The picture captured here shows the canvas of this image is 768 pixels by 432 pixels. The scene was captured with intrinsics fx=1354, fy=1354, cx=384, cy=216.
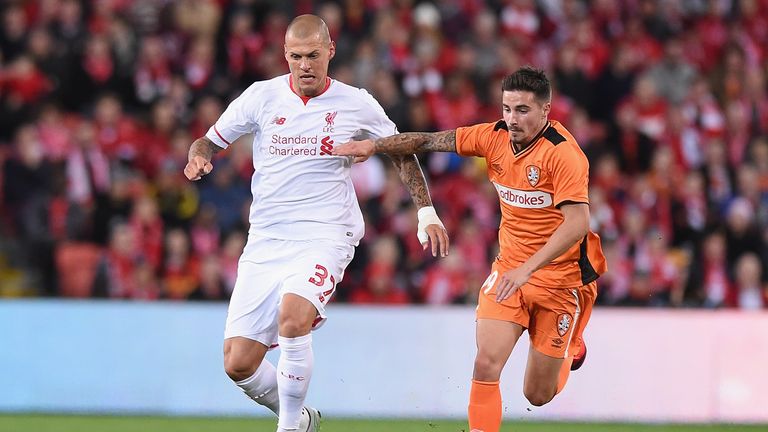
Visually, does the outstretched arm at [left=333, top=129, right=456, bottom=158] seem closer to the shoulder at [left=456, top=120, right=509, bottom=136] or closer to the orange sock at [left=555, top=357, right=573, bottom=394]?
Answer: the shoulder at [left=456, top=120, right=509, bottom=136]

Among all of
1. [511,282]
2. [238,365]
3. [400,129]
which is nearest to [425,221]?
[511,282]

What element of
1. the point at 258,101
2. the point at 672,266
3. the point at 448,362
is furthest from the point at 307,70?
the point at 672,266

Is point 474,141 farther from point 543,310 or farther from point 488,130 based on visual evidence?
point 543,310

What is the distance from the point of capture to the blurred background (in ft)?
42.1

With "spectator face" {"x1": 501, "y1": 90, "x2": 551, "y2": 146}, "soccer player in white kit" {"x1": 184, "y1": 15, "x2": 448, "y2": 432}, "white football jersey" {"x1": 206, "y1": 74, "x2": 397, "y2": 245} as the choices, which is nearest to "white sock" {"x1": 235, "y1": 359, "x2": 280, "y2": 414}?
"soccer player in white kit" {"x1": 184, "y1": 15, "x2": 448, "y2": 432}

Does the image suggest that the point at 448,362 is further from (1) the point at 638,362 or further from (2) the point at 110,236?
(2) the point at 110,236

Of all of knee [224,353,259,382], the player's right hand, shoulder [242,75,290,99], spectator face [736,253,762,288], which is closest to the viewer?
the player's right hand

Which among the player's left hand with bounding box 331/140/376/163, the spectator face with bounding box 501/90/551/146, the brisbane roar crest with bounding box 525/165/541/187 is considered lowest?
the brisbane roar crest with bounding box 525/165/541/187

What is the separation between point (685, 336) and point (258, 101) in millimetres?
5338

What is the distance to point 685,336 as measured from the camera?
12.0m

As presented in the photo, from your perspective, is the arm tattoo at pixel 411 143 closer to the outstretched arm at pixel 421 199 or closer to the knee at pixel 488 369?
the outstretched arm at pixel 421 199

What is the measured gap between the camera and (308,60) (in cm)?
804

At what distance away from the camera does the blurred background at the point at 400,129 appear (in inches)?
506

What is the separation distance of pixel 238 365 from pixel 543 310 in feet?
6.06
